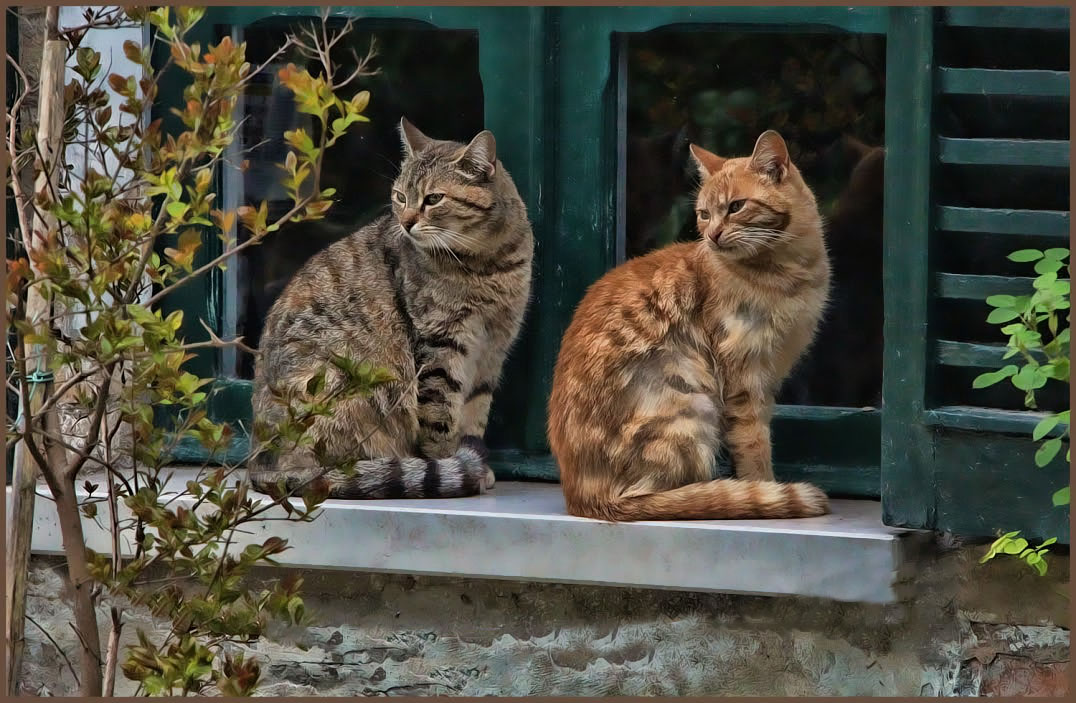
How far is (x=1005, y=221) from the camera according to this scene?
3.31 m

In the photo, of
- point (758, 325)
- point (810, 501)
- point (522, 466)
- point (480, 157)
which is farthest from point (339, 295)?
point (810, 501)

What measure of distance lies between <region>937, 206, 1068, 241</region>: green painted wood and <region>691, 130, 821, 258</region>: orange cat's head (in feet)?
1.36

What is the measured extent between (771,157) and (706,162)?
0.20 m

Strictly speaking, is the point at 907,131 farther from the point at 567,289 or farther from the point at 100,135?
the point at 100,135

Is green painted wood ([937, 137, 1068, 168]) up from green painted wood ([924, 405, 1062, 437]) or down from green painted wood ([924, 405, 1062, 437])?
up

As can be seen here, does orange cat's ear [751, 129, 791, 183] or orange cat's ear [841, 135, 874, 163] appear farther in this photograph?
orange cat's ear [841, 135, 874, 163]

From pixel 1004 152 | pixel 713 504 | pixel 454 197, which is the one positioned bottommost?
pixel 713 504

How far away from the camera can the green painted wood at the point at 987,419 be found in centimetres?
335

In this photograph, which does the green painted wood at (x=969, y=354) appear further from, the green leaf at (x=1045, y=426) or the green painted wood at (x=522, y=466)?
the green painted wood at (x=522, y=466)

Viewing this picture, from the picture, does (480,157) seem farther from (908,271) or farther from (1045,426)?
(1045,426)

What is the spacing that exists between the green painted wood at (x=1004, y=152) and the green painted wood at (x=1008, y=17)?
26cm

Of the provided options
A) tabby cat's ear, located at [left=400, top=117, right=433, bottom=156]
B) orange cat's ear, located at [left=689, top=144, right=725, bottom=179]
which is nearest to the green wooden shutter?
orange cat's ear, located at [left=689, top=144, right=725, bottom=179]

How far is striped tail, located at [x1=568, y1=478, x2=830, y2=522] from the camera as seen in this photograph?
11.8 ft

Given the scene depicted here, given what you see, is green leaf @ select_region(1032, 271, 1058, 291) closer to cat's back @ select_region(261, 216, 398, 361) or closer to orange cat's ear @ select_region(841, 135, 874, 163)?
orange cat's ear @ select_region(841, 135, 874, 163)
